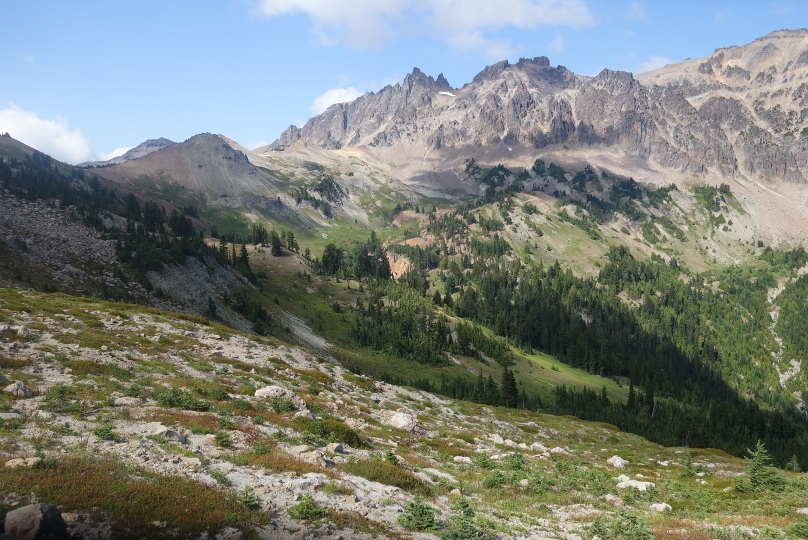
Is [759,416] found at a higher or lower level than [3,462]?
lower

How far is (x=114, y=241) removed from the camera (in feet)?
402

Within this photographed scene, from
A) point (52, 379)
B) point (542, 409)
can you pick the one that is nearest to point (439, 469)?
point (52, 379)

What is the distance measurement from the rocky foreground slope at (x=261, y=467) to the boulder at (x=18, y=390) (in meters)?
0.10

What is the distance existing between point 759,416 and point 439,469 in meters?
176

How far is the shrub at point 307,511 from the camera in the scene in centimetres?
1616

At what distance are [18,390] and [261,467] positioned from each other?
16.0m

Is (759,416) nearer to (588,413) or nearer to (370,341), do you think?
(588,413)

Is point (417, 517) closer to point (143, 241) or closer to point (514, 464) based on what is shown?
point (514, 464)

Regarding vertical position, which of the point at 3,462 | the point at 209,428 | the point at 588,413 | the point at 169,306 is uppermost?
the point at 3,462

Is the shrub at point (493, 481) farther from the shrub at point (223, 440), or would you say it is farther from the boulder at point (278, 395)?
the boulder at point (278, 395)

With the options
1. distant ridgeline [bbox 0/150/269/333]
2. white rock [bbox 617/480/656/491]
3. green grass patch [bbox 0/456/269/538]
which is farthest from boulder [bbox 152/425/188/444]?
distant ridgeline [bbox 0/150/269/333]

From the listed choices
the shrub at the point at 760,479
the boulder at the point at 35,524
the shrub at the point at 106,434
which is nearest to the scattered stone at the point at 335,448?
the shrub at the point at 106,434

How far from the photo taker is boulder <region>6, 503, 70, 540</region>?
36.6 feet

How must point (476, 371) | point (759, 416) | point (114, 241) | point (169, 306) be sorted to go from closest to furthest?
point (169, 306)
point (114, 241)
point (759, 416)
point (476, 371)
